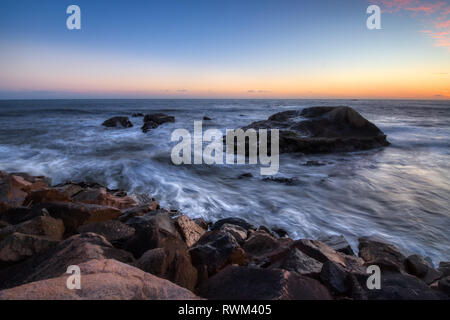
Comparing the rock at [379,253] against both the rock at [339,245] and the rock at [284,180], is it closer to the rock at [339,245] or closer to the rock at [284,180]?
the rock at [339,245]

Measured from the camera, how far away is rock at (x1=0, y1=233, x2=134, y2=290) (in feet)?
6.83

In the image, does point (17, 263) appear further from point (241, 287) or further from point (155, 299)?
point (241, 287)

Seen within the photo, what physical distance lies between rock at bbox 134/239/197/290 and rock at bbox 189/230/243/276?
173 mm

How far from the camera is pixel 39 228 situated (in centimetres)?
285

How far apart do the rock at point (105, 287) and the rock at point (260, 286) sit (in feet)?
1.26

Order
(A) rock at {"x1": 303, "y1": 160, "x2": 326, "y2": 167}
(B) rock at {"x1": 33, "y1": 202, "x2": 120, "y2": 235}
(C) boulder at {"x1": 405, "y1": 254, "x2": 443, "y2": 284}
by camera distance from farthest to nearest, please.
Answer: (A) rock at {"x1": 303, "y1": 160, "x2": 326, "y2": 167}, (B) rock at {"x1": 33, "y1": 202, "x2": 120, "y2": 235}, (C) boulder at {"x1": 405, "y1": 254, "x2": 443, "y2": 284}

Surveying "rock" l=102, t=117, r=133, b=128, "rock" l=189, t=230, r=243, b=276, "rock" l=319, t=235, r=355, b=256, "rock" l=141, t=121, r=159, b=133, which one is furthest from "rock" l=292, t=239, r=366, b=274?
"rock" l=102, t=117, r=133, b=128

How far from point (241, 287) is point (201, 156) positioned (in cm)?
944

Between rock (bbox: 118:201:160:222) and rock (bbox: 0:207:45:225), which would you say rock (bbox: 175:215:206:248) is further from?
rock (bbox: 0:207:45:225)

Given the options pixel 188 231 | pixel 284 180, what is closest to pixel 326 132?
pixel 284 180

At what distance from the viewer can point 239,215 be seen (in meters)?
5.80

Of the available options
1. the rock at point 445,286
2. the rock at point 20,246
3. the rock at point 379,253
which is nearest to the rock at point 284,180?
the rock at point 379,253

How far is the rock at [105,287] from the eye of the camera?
1.51m

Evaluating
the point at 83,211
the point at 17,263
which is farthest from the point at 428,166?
the point at 17,263
